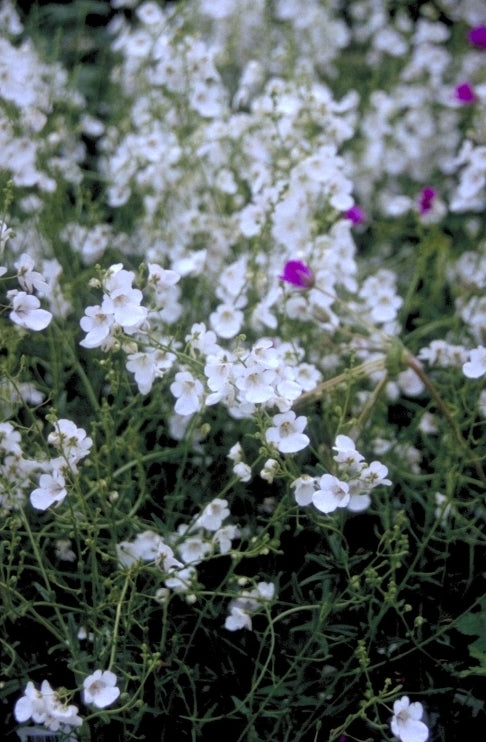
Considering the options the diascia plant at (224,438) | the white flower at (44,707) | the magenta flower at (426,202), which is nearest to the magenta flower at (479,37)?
the diascia plant at (224,438)

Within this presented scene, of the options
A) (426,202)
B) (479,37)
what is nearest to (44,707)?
(426,202)

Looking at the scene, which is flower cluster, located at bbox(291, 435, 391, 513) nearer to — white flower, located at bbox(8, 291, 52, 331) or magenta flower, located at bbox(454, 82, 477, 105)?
white flower, located at bbox(8, 291, 52, 331)

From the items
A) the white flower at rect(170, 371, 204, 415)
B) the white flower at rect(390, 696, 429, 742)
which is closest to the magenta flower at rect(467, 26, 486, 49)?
the white flower at rect(170, 371, 204, 415)

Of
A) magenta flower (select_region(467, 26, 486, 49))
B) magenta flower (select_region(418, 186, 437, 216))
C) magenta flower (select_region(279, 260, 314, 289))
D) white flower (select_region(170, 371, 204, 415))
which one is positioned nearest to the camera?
white flower (select_region(170, 371, 204, 415))

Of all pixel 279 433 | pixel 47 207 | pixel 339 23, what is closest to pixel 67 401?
pixel 47 207

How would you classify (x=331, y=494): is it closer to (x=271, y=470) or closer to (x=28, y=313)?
(x=271, y=470)

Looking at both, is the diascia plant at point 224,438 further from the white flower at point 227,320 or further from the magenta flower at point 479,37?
the magenta flower at point 479,37
